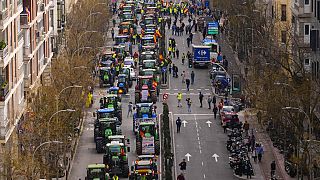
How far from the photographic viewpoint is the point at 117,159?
10900 centimetres

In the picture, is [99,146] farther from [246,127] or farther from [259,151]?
[246,127]

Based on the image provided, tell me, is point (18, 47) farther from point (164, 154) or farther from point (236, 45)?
point (236, 45)

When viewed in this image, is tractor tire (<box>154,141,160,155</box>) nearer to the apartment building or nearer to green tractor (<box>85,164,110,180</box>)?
the apartment building

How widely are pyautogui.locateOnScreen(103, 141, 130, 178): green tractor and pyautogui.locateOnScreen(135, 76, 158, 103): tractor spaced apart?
30200 mm

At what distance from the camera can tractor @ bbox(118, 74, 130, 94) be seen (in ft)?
484

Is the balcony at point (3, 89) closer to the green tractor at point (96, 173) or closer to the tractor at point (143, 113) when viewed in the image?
the green tractor at point (96, 173)

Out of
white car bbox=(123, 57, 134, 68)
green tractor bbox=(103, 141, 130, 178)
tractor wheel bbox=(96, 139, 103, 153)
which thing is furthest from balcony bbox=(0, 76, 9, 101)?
white car bbox=(123, 57, 134, 68)

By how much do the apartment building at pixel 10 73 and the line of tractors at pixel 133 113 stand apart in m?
7.30

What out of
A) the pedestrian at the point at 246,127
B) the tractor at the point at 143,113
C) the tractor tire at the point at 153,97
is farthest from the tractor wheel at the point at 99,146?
the tractor tire at the point at 153,97

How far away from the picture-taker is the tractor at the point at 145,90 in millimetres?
141500

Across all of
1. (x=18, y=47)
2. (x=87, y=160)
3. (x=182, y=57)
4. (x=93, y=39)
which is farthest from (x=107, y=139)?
(x=182, y=57)

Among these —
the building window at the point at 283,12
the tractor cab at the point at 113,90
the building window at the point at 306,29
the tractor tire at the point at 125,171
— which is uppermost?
the building window at the point at 283,12

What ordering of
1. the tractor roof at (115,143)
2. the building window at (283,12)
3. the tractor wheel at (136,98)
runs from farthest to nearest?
the building window at (283,12), the tractor wheel at (136,98), the tractor roof at (115,143)

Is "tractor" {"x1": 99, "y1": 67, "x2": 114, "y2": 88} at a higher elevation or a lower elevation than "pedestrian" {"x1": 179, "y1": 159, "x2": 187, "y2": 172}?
higher
